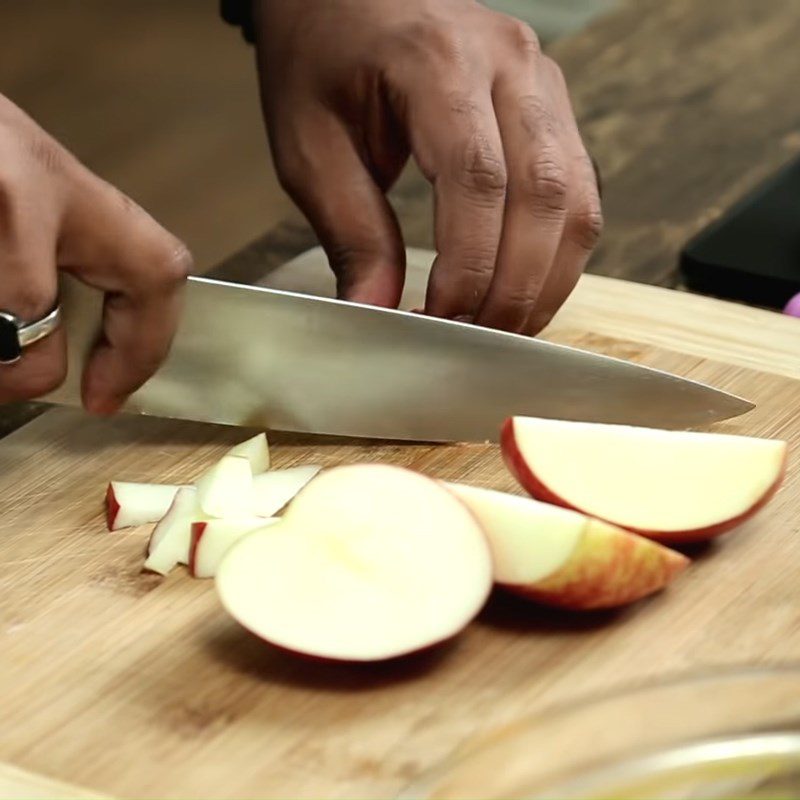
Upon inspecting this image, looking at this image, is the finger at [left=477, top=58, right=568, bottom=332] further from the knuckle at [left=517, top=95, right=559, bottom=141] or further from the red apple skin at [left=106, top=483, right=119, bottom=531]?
the red apple skin at [left=106, top=483, right=119, bottom=531]

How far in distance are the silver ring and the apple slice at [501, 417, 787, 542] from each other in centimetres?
37

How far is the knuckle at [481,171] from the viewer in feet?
4.59

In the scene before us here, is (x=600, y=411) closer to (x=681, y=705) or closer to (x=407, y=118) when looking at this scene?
(x=407, y=118)

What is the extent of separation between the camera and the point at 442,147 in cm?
142

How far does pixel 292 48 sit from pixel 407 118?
7.4 inches

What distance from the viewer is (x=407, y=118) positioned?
1460mm

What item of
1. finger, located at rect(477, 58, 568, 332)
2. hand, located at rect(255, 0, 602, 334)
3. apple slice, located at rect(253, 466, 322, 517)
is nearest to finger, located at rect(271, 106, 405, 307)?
hand, located at rect(255, 0, 602, 334)

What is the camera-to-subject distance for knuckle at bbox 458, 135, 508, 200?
140 cm

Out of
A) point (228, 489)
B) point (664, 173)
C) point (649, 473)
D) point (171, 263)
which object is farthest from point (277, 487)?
point (664, 173)

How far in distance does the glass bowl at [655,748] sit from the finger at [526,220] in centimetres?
70

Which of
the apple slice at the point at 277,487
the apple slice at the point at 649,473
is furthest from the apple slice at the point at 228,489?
the apple slice at the point at 649,473

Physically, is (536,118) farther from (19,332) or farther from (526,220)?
(19,332)

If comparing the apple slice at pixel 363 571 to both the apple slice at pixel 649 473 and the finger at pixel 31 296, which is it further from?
the finger at pixel 31 296

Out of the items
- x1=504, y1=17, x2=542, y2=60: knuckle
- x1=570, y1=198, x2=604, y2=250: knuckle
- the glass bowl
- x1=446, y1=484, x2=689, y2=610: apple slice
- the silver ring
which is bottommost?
x1=446, y1=484, x2=689, y2=610: apple slice
